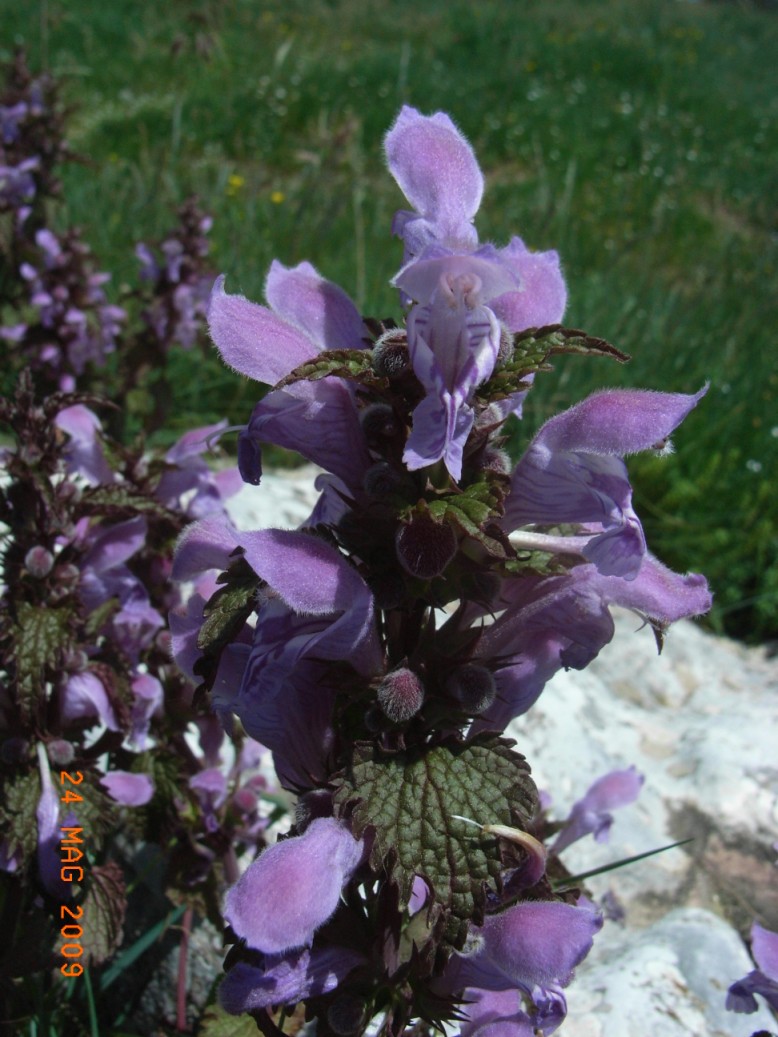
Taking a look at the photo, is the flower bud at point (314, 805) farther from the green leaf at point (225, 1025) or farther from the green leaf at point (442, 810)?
the green leaf at point (225, 1025)

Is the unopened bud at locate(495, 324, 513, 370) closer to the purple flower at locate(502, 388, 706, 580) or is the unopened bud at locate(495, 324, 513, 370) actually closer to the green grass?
the purple flower at locate(502, 388, 706, 580)

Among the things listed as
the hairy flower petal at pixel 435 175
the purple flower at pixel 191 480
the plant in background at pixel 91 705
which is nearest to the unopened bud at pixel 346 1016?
the plant in background at pixel 91 705

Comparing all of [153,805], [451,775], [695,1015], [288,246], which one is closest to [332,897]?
[451,775]

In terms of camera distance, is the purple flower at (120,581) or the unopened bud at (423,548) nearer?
the unopened bud at (423,548)

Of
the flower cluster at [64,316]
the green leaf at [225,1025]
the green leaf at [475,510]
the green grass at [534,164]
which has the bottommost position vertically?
the green grass at [534,164]

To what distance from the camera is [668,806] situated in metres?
2.05

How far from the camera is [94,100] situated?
7680 mm

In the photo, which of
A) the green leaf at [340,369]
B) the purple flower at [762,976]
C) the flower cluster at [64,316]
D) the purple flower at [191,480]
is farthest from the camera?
the flower cluster at [64,316]

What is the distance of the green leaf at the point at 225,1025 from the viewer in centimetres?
117

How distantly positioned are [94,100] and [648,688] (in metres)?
7.03

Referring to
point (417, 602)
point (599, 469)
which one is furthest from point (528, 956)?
point (599, 469)

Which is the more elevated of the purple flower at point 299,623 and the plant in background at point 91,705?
the purple flower at point 299,623
